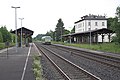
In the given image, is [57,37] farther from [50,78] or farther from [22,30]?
[50,78]

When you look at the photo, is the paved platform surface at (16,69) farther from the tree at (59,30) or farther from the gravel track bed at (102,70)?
the tree at (59,30)

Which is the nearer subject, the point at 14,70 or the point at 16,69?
the point at 14,70

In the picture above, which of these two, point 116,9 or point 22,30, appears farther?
point 22,30

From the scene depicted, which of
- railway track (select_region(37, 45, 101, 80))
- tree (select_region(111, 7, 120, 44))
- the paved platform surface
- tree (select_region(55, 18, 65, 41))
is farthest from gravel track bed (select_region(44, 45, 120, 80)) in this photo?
tree (select_region(55, 18, 65, 41))

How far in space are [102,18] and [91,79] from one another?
327 feet

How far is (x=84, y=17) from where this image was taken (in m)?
111

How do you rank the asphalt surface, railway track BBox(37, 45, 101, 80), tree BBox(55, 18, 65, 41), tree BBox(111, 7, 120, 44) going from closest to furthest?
the asphalt surface
railway track BBox(37, 45, 101, 80)
tree BBox(111, 7, 120, 44)
tree BBox(55, 18, 65, 41)

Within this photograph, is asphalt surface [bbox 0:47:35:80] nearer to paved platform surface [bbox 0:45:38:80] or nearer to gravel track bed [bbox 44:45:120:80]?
paved platform surface [bbox 0:45:38:80]

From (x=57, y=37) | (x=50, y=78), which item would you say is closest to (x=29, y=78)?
(x=50, y=78)

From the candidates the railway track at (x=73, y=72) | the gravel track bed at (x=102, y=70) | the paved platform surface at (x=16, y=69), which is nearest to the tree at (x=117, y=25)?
the gravel track bed at (x=102, y=70)

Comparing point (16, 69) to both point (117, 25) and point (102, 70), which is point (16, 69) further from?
point (117, 25)

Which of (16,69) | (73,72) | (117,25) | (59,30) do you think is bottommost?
(73,72)

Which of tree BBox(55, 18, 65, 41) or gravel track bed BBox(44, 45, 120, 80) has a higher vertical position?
tree BBox(55, 18, 65, 41)

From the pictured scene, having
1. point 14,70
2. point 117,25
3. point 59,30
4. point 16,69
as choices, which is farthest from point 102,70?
point 59,30
